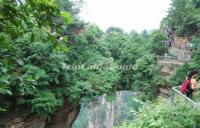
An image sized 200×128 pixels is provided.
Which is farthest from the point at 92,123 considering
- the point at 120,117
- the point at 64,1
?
the point at 64,1

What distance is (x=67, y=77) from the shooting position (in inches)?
438

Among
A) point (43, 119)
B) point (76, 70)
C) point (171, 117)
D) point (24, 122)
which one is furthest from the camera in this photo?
point (76, 70)

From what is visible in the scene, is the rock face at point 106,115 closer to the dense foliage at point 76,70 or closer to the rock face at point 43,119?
the dense foliage at point 76,70

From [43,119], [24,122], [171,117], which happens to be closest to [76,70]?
[43,119]

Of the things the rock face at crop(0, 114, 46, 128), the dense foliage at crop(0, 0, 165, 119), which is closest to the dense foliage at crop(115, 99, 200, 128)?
the dense foliage at crop(0, 0, 165, 119)

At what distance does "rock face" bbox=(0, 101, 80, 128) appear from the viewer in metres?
9.56

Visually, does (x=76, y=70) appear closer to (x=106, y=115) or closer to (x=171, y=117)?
(x=171, y=117)

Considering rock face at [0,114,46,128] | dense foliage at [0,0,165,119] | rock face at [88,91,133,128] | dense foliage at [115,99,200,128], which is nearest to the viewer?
dense foliage at [115,99,200,128]

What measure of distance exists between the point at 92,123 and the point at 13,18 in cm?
1842

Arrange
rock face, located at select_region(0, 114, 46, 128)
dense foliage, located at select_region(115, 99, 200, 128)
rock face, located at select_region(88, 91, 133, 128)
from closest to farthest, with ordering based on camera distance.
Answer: dense foliage, located at select_region(115, 99, 200, 128) → rock face, located at select_region(0, 114, 46, 128) → rock face, located at select_region(88, 91, 133, 128)

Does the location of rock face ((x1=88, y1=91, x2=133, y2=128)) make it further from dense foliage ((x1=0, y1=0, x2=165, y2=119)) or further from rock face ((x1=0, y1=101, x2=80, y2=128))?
Answer: rock face ((x1=0, y1=101, x2=80, y2=128))

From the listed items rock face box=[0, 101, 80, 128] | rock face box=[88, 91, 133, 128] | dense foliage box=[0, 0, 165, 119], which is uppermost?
dense foliage box=[0, 0, 165, 119]

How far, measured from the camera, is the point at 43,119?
10523mm

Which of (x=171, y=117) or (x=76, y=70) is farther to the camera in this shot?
(x=76, y=70)
